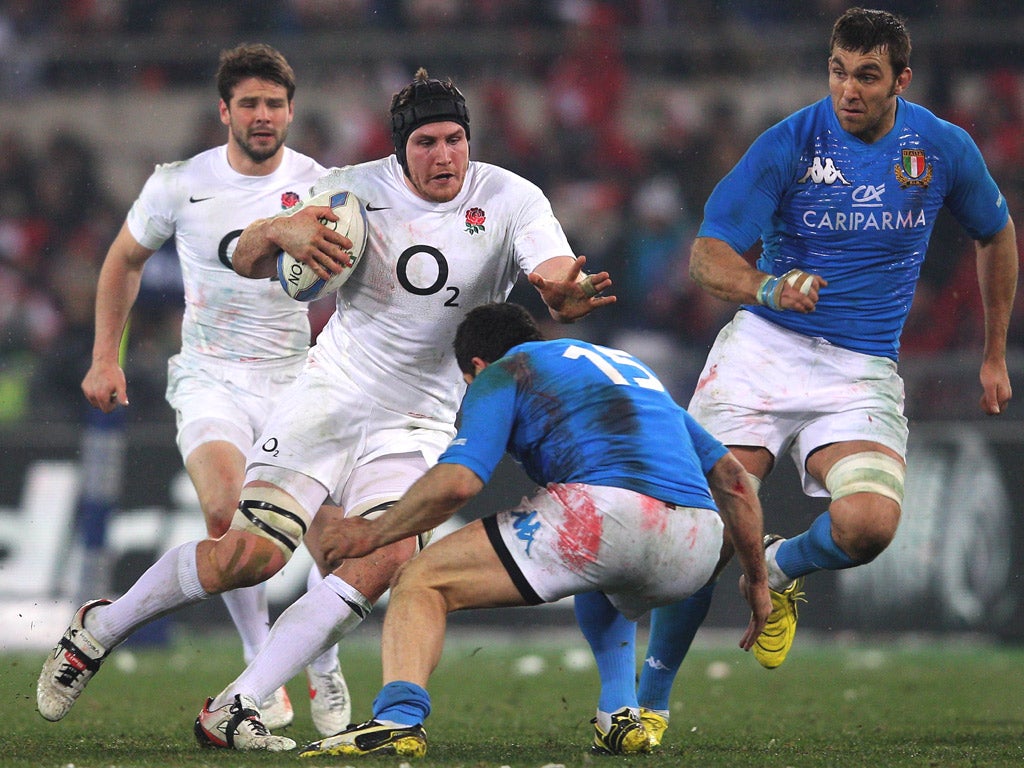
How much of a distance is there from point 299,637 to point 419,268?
149cm

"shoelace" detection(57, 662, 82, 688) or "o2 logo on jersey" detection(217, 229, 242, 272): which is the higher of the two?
"o2 logo on jersey" detection(217, 229, 242, 272)

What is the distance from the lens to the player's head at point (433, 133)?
5.90 metres

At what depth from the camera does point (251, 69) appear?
23.0 feet

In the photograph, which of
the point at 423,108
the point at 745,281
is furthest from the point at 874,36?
the point at 423,108

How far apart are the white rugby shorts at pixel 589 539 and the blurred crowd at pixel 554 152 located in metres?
6.96

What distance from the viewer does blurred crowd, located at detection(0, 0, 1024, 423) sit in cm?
1227

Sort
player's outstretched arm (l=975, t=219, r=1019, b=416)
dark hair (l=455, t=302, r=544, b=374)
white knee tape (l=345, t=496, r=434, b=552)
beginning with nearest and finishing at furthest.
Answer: dark hair (l=455, t=302, r=544, b=374)
white knee tape (l=345, t=496, r=434, b=552)
player's outstretched arm (l=975, t=219, r=1019, b=416)

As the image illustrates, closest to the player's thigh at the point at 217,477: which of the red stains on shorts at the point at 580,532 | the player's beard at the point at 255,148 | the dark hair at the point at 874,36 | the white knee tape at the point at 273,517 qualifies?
the white knee tape at the point at 273,517

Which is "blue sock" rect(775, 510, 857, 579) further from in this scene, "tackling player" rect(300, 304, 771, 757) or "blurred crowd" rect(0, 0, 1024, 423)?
"blurred crowd" rect(0, 0, 1024, 423)

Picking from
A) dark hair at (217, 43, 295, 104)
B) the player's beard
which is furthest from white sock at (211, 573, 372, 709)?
dark hair at (217, 43, 295, 104)

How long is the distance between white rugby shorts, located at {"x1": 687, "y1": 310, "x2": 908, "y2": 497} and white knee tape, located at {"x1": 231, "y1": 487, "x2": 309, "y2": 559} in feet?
5.61

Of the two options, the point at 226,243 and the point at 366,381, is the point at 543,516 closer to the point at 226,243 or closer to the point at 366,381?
the point at 366,381

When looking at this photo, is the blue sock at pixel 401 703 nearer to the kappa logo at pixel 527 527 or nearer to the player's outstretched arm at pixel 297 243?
the kappa logo at pixel 527 527

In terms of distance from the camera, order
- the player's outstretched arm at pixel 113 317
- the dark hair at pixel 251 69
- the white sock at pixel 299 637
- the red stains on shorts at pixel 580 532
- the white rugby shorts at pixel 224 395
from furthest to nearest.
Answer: the dark hair at pixel 251 69 < the player's outstretched arm at pixel 113 317 < the white rugby shorts at pixel 224 395 < the white sock at pixel 299 637 < the red stains on shorts at pixel 580 532
